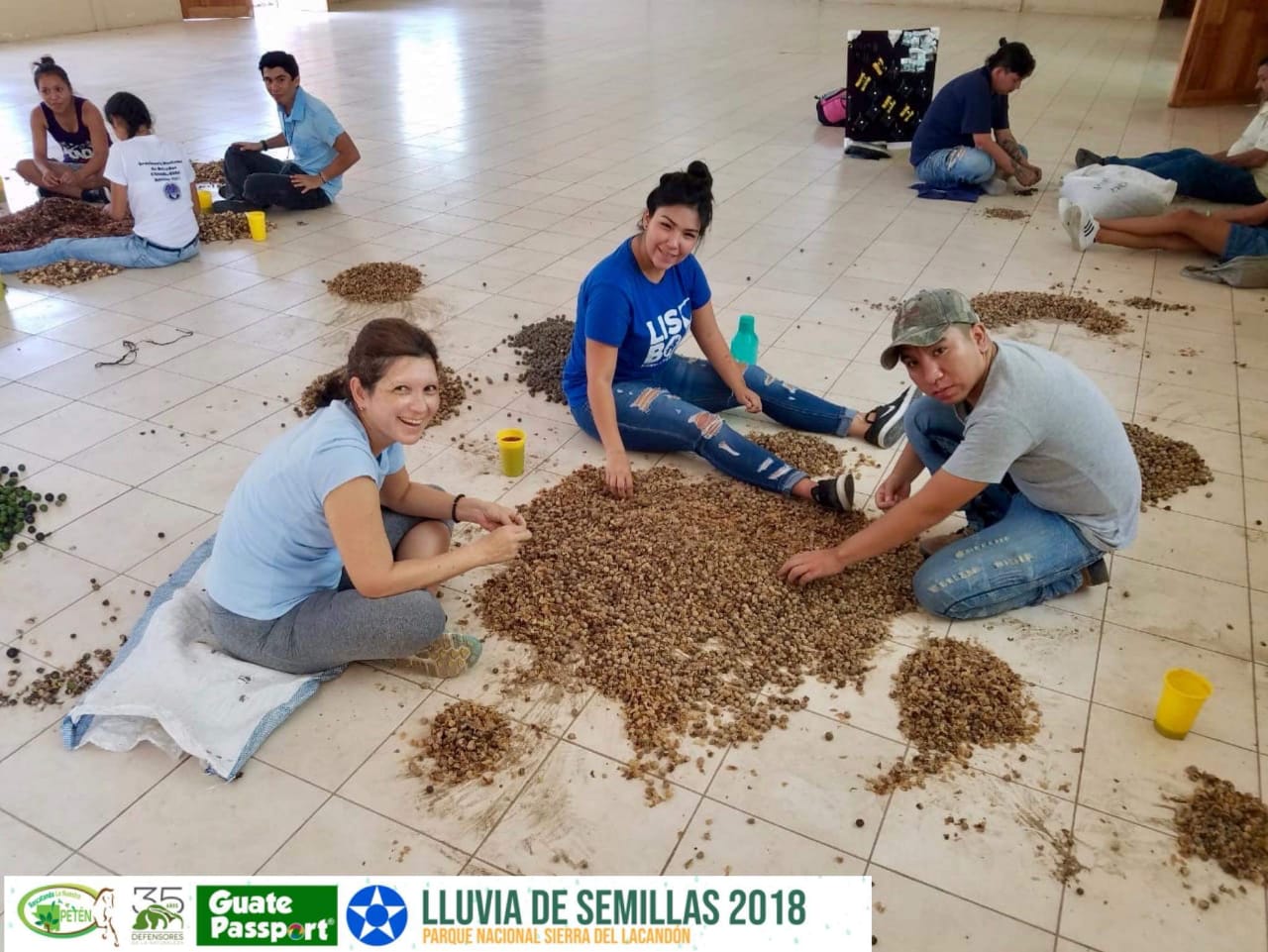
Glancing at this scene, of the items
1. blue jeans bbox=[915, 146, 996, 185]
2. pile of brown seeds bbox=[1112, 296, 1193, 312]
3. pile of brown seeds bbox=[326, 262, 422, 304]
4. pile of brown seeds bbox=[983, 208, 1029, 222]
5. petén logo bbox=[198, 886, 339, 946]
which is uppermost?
blue jeans bbox=[915, 146, 996, 185]

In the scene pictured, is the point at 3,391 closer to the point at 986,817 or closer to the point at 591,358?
the point at 591,358

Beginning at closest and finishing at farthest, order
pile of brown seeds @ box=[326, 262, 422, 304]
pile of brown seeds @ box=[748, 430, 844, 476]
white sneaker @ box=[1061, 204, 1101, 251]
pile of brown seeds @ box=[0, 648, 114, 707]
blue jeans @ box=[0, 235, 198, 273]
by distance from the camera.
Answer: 1. pile of brown seeds @ box=[0, 648, 114, 707]
2. pile of brown seeds @ box=[748, 430, 844, 476]
3. pile of brown seeds @ box=[326, 262, 422, 304]
4. blue jeans @ box=[0, 235, 198, 273]
5. white sneaker @ box=[1061, 204, 1101, 251]

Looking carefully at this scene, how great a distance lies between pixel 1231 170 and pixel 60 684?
267 inches

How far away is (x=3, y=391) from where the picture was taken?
3639 mm

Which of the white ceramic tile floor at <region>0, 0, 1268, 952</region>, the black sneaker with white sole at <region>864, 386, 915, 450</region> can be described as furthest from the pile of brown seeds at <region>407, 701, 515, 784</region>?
the black sneaker with white sole at <region>864, 386, 915, 450</region>

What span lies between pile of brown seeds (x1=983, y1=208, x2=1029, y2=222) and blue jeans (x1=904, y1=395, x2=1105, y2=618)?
387 centimetres

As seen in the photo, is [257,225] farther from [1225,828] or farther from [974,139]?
[1225,828]

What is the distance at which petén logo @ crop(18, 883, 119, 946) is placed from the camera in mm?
1772

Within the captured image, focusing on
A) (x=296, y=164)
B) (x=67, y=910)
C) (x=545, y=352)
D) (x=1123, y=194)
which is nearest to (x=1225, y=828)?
(x=67, y=910)

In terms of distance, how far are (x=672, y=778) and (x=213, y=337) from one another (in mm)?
3151

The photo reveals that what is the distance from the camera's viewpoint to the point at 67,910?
Result: 180cm

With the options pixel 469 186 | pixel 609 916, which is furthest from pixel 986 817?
pixel 469 186

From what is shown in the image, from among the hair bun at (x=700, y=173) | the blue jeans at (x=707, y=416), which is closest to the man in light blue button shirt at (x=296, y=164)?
the blue jeans at (x=707, y=416)

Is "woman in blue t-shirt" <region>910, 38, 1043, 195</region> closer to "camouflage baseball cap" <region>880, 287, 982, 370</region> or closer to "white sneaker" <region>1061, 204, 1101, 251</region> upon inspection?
"white sneaker" <region>1061, 204, 1101, 251</region>
